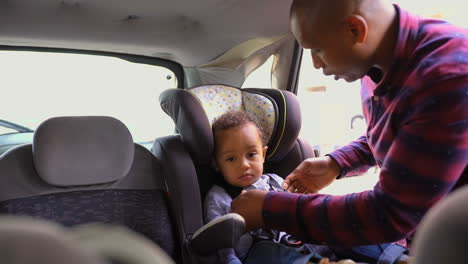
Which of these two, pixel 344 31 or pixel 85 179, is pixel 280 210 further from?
pixel 85 179

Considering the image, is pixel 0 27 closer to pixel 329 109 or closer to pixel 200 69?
pixel 200 69

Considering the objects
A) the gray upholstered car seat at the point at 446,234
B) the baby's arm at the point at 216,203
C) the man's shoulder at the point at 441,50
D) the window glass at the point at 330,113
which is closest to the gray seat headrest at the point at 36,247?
the gray upholstered car seat at the point at 446,234

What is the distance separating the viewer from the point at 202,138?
6.01 feet

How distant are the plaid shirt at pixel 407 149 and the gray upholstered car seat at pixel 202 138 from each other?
0.69 meters

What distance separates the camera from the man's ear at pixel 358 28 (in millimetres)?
1064

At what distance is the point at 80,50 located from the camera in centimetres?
245

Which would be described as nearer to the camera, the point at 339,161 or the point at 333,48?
the point at 333,48

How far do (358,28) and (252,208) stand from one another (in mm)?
587

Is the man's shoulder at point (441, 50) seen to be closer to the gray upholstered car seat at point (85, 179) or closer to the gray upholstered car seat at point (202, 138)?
the gray upholstered car seat at point (202, 138)

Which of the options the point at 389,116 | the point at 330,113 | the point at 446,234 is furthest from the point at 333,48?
the point at 330,113

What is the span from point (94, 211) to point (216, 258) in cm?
59

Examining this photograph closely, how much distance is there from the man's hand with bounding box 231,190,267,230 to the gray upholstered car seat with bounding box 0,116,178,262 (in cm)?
72

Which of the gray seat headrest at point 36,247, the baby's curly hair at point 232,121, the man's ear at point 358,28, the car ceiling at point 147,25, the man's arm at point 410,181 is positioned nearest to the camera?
the gray seat headrest at point 36,247

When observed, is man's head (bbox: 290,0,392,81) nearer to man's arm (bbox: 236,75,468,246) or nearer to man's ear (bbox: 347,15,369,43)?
man's ear (bbox: 347,15,369,43)
